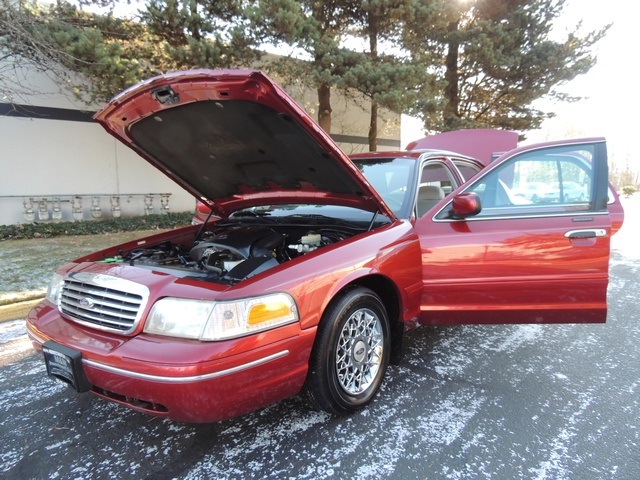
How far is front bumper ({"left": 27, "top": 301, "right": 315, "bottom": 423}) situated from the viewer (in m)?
1.75

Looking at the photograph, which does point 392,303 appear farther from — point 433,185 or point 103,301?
point 103,301

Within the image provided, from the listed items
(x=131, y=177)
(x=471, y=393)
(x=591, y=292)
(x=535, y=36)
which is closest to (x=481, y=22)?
(x=535, y=36)

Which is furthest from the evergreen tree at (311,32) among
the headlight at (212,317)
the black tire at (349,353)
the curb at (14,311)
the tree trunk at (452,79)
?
the headlight at (212,317)

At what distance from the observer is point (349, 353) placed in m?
2.43

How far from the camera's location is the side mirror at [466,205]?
9.25 feet

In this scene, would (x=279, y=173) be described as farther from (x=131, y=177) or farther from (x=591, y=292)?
(x=131, y=177)

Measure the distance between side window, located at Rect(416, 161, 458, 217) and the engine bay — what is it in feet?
3.50

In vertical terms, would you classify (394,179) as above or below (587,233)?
above

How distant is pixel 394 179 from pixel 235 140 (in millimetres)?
1330

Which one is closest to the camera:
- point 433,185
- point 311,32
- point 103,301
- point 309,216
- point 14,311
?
point 103,301

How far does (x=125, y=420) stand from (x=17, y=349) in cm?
186

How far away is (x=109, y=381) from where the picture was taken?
1896 millimetres

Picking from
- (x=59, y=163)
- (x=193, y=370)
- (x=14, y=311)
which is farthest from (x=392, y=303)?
(x=59, y=163)

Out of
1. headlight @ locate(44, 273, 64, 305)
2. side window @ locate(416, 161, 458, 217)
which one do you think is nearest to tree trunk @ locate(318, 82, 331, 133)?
side window @ locate(416, 161, 458, 217)
